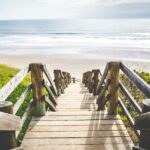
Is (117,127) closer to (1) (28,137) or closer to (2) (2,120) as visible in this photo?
(1) (28,137)

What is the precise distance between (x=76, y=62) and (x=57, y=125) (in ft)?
78.0

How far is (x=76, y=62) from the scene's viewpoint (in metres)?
28.2

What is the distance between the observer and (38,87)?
479 centimetres

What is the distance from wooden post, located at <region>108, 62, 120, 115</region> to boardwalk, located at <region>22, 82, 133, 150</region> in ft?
0.62

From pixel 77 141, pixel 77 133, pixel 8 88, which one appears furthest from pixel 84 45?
pixel 8 88

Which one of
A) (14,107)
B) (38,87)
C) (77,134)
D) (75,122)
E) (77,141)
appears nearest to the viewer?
(14,107)

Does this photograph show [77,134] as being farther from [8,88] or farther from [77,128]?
[8,88]

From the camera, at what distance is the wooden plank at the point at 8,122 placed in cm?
162

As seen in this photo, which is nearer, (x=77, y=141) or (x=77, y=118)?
(x=77, y=141)

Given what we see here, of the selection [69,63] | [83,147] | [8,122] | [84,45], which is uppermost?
[84,45]

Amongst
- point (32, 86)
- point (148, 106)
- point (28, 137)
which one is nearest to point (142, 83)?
point (148, 106)

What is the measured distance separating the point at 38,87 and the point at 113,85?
1438 mm

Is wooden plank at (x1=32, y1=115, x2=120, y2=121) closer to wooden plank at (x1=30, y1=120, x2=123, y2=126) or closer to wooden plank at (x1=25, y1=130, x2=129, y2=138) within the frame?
wooden plank at (x1=30, y1=120, x2=123, y2=126)

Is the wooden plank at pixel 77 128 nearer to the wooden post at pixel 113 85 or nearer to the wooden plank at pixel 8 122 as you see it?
the wooden post at pixel 113 85
